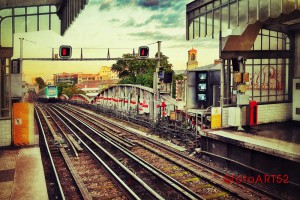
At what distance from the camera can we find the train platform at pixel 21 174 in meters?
7.59

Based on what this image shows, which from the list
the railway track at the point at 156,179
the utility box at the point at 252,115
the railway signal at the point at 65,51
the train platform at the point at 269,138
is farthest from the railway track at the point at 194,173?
the railway signal at the point at 65,51

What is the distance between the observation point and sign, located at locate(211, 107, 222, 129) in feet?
40.7

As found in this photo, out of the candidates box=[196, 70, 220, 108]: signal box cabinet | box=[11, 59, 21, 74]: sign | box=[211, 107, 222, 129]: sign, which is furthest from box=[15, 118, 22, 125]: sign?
box=[196, 70, 220, 108]: signal box cabinet

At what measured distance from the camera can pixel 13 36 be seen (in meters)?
12.3

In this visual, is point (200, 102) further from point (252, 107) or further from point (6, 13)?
point (6, 13)

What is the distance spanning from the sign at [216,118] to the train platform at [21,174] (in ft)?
23.7

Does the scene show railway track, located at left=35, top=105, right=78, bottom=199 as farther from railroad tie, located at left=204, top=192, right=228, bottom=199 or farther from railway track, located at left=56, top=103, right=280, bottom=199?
railroad tie, located at left=204, top=192, right=228, bottom=199

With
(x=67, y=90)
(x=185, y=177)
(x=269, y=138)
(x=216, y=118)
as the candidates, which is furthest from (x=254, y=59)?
(x=67, y=90)

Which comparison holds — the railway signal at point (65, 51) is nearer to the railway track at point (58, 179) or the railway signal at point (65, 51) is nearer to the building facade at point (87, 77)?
the railway track at point (58, 179)

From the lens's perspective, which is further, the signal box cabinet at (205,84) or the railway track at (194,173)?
the signal box cabinet at (205,84)

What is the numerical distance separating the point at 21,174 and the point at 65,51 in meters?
9.95

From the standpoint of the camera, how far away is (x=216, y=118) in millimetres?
12570

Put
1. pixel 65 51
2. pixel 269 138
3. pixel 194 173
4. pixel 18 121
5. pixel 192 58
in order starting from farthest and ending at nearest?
1. pixel 192 58
2. pixel 65 51
3. pixel 18 121
4. pixel 269 138
5. pixel 194 173

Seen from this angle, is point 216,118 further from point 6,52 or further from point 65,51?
point 65,51
